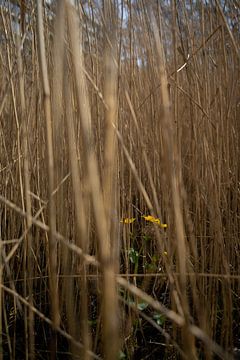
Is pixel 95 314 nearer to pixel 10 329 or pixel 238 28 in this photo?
pixel 10 329

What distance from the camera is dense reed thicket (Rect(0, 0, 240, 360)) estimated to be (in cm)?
37

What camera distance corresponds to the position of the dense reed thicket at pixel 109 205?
372mm

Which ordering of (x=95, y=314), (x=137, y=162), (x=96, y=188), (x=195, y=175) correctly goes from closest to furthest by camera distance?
(x=96, y=188) → (x=195, y=175) → (x=95, y=314) → (x=137, y=162)

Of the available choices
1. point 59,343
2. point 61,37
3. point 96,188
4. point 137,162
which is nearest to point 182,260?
point 96,188

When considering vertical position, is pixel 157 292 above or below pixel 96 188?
below

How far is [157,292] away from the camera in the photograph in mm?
847

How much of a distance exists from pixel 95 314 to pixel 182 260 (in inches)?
18.8

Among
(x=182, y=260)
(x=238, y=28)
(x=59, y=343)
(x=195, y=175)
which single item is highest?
(x=238, y=28)

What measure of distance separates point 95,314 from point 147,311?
11 cm

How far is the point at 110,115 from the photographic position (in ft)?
1.11

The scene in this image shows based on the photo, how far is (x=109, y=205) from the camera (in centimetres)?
40

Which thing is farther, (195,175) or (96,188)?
(195,175)

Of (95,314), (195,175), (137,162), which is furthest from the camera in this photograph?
(137,162)

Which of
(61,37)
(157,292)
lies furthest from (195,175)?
(61,37)
